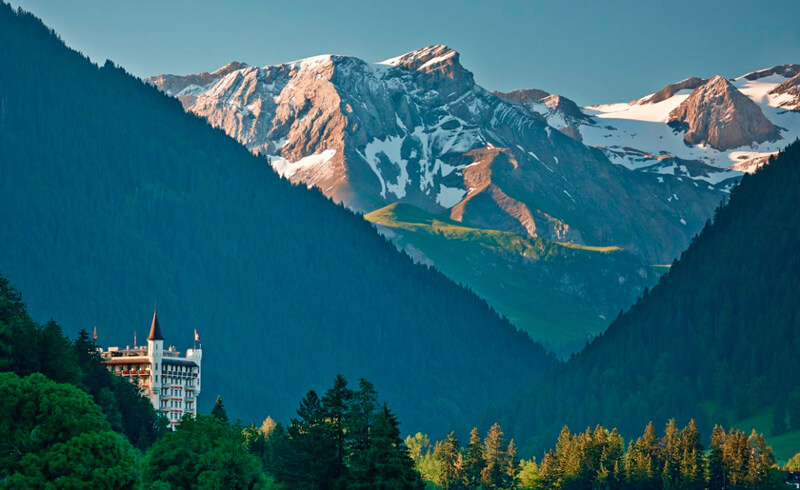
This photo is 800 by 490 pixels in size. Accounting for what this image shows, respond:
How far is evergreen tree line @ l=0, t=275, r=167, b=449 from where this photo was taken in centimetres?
14138

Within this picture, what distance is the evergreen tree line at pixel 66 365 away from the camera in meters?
141

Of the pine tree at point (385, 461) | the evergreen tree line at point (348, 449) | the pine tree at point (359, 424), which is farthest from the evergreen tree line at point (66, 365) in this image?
the pine tree at point (359, 424)

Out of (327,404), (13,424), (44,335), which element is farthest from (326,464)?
(13,424)

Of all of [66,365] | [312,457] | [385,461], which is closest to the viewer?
[385,461]

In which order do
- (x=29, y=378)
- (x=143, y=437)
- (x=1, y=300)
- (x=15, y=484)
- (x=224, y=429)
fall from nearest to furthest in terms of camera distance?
(x=15, y=484)
(x=29, y=378)
(x=224, y=429)
(x=1, y=300)
(x=143, y=437)

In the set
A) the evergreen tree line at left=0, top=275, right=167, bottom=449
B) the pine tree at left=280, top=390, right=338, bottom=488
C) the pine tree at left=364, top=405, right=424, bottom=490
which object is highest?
the evergreen tree line at left=0, top=275, right=167, bottom=449

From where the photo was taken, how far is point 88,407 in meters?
108

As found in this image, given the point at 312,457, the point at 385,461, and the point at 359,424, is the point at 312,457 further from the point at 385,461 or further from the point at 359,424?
the point at 385,461

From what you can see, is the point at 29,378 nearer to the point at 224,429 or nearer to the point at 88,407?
the point at 88,407

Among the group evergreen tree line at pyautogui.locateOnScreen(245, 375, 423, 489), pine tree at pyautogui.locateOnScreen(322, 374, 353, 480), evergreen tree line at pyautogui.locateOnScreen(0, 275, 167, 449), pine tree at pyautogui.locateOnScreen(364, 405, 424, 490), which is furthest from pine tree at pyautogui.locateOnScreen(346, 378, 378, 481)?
evergreen tree line at pyautogui.locateOnScreen(0, 275, 167, 449)

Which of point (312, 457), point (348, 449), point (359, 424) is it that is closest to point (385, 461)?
point (359, 424)

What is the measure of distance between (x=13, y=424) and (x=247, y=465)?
35.4 m

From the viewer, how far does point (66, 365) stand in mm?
147250

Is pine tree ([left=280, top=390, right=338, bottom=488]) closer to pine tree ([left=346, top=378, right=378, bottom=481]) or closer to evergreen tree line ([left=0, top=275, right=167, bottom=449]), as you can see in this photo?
pine tree ([left=346, top=378, right=378, bottom=481])
